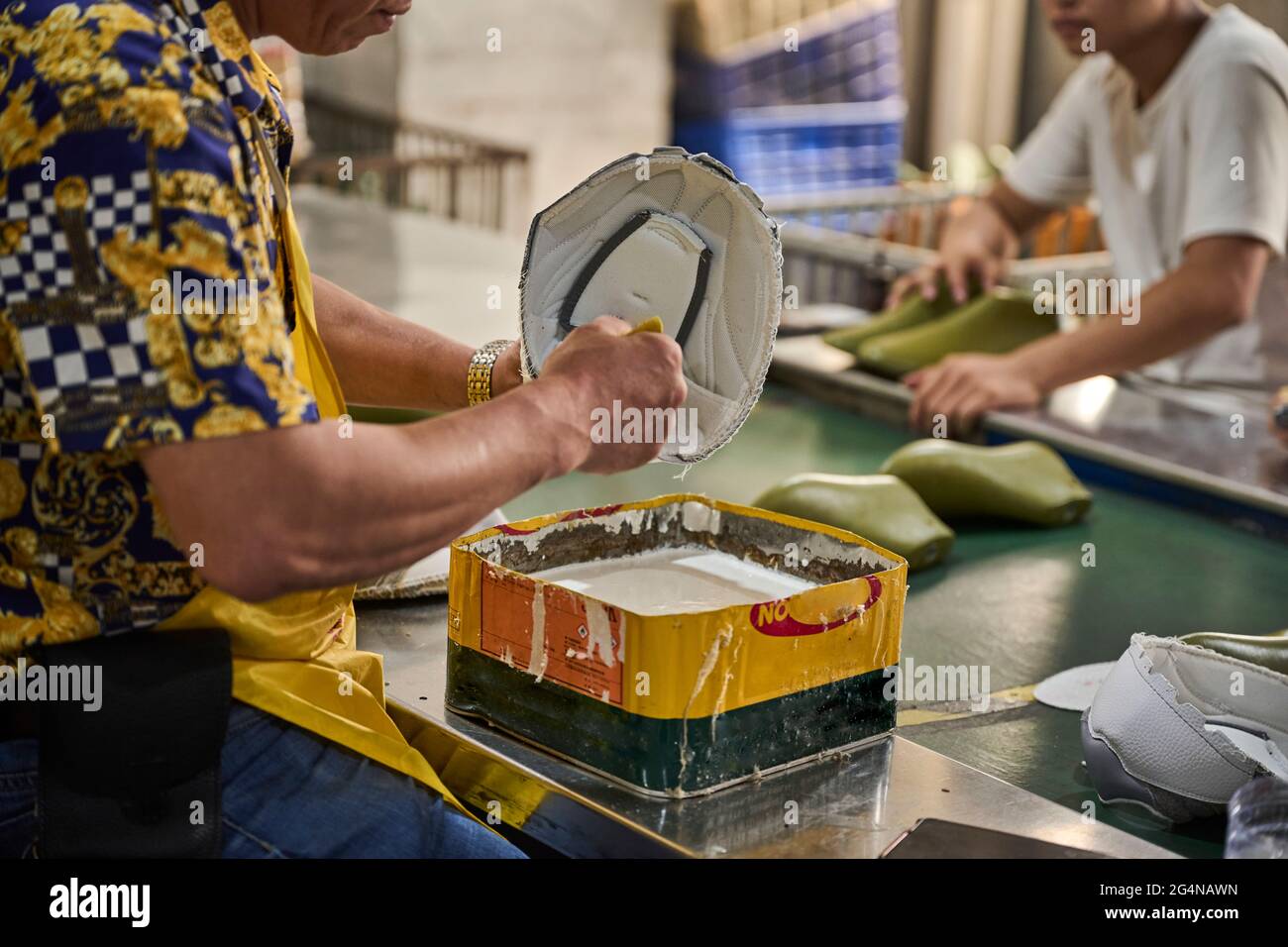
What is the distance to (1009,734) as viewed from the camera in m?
1.58

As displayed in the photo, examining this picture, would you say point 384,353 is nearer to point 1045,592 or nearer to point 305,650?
point 305,650

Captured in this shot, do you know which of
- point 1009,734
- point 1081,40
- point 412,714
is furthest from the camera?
point 1081,40

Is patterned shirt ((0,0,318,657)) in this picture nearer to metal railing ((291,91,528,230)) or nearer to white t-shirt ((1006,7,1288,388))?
white t-shirt ((1006,7,1288,388))

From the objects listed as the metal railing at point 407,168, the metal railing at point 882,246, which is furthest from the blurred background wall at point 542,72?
the metal railing at point 882,246

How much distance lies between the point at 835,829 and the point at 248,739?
0.48 metres

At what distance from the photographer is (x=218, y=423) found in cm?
96

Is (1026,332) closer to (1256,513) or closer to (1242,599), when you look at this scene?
(1256,513)

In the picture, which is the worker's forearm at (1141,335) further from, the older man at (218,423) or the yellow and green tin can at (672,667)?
the older man at (218,423)

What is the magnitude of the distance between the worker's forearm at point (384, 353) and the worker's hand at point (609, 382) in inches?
15.3

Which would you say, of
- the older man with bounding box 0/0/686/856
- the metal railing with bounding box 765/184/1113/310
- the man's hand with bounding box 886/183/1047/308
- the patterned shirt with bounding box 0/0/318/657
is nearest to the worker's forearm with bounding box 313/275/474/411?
the older man with bounding box 0/0/686/856

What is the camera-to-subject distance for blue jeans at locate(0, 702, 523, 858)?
114 centimetres

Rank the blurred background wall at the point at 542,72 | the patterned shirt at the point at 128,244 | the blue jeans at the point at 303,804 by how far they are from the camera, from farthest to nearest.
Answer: the blurred background wall at the point at 542,72, the blue jeans at the point at 303,804, the patterned shirt at the point at 128,244

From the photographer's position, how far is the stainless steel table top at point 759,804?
1.22 meters

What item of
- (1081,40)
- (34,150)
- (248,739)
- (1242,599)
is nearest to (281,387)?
(34,150)
